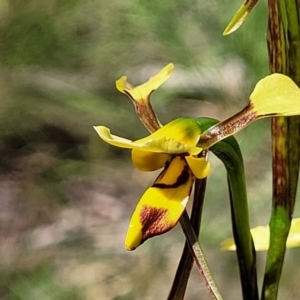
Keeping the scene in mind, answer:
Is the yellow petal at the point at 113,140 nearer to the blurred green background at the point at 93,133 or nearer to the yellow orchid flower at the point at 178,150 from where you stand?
the yellow orchid flower at the point at 178,150

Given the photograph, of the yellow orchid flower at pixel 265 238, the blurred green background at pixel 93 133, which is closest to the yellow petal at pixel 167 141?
the yellow orchid flower at pixel 265 238

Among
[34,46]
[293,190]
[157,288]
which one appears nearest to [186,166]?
[293,190]

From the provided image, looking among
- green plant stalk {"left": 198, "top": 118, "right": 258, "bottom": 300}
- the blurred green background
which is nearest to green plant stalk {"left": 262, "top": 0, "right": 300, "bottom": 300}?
green plant stalk {"left": 198, "top": 118, "right": 258, "bottom": 300}

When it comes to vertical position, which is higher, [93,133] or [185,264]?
[185,264]

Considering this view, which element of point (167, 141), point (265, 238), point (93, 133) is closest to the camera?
point (167, 141)

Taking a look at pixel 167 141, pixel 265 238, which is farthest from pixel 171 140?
pixel 265 238

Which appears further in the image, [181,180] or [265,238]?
[265,238]

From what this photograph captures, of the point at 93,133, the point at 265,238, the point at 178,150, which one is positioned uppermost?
the point at 178,150

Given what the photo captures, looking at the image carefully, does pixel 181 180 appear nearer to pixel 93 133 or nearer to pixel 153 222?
pixel 153 222
